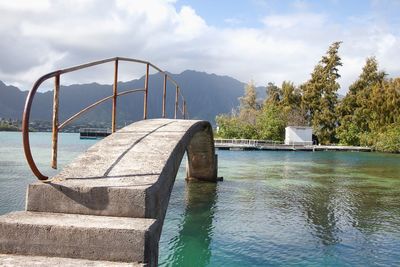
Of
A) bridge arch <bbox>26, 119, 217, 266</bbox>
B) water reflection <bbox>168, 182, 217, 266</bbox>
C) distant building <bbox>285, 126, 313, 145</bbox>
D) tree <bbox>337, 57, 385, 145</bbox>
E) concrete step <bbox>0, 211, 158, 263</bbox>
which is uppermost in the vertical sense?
tree <bbox>337, 57, 385, 145</bbox>

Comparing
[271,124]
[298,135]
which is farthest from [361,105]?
[271,124]

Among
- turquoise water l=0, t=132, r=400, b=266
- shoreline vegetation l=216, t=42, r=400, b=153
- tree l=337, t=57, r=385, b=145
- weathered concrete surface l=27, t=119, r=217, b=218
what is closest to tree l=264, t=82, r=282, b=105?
shoreline vegetation l=216, t=42, r=400, b=153

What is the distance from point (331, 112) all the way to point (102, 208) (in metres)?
72.4

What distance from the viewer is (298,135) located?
228ft

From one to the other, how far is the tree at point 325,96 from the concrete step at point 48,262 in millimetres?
72149

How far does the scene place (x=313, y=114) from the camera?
76.6 meters

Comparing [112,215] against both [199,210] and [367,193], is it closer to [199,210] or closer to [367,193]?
[199,210]

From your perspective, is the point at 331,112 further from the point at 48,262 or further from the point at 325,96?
the point at 48,262

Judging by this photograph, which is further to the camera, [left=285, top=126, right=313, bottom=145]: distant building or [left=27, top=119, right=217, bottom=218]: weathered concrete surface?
[left=285, top=126, right=313, bottom=145]: distant building

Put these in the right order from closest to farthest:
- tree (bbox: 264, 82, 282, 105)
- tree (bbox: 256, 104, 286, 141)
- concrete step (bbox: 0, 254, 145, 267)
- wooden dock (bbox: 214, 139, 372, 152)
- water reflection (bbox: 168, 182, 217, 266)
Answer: concrete step (bbox: 0, 254, 145, 267)
water reflection (bbox: 168, 182, 217, 266)
wooden dock (bbox: 214, 139, 372, 152)
tree (bbox: 256, 104, 286, 141)
tree (bbox: 264, 82, 282, 105)

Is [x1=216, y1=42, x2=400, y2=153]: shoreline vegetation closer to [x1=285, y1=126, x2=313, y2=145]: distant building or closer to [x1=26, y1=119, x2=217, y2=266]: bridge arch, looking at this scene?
[x1=285, y1=126, x2=313, y2=145]: distant building

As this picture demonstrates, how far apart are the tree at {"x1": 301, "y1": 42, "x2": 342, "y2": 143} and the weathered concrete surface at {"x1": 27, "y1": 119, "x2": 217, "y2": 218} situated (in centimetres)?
6926

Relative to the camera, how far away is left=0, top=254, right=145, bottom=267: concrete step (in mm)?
4508

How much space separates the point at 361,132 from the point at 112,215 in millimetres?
70940
